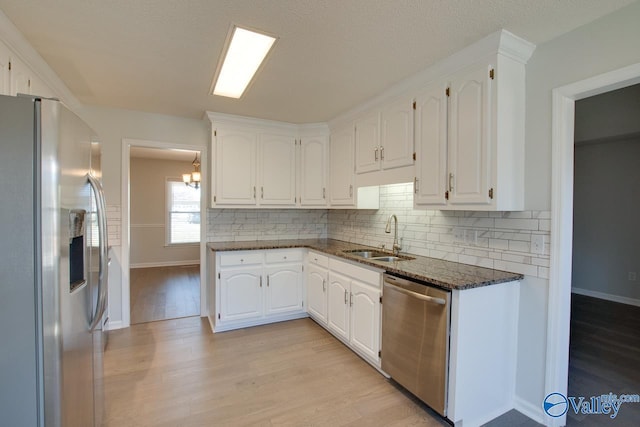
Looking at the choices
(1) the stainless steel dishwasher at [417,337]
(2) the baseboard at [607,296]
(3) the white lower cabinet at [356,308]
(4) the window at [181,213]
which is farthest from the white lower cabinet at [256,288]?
(2) the baseboard at [607,296]

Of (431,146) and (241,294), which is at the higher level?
(431,146)

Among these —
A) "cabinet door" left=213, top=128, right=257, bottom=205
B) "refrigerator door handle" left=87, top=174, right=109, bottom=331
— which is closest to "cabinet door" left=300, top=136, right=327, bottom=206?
"cabinet door" left=213, top=128, right=257, bottom=205

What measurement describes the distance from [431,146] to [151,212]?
258 inches

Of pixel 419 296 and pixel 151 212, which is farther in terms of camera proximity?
pixel 151 212

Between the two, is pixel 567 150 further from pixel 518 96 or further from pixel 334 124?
pixel 334 124

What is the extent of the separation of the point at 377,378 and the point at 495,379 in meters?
0.83

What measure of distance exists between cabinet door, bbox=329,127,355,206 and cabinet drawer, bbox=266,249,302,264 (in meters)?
0.73

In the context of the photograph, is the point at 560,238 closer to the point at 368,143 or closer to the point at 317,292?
the point at 368,143

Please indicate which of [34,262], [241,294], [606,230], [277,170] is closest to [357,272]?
[241,294]

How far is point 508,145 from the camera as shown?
1.99 meters

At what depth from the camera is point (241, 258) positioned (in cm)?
334

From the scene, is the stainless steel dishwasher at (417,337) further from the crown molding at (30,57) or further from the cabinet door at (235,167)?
the crown molding at (30,57)

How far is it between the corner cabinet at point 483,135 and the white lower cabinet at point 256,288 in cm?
197

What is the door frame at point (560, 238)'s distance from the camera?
1.85 metres
